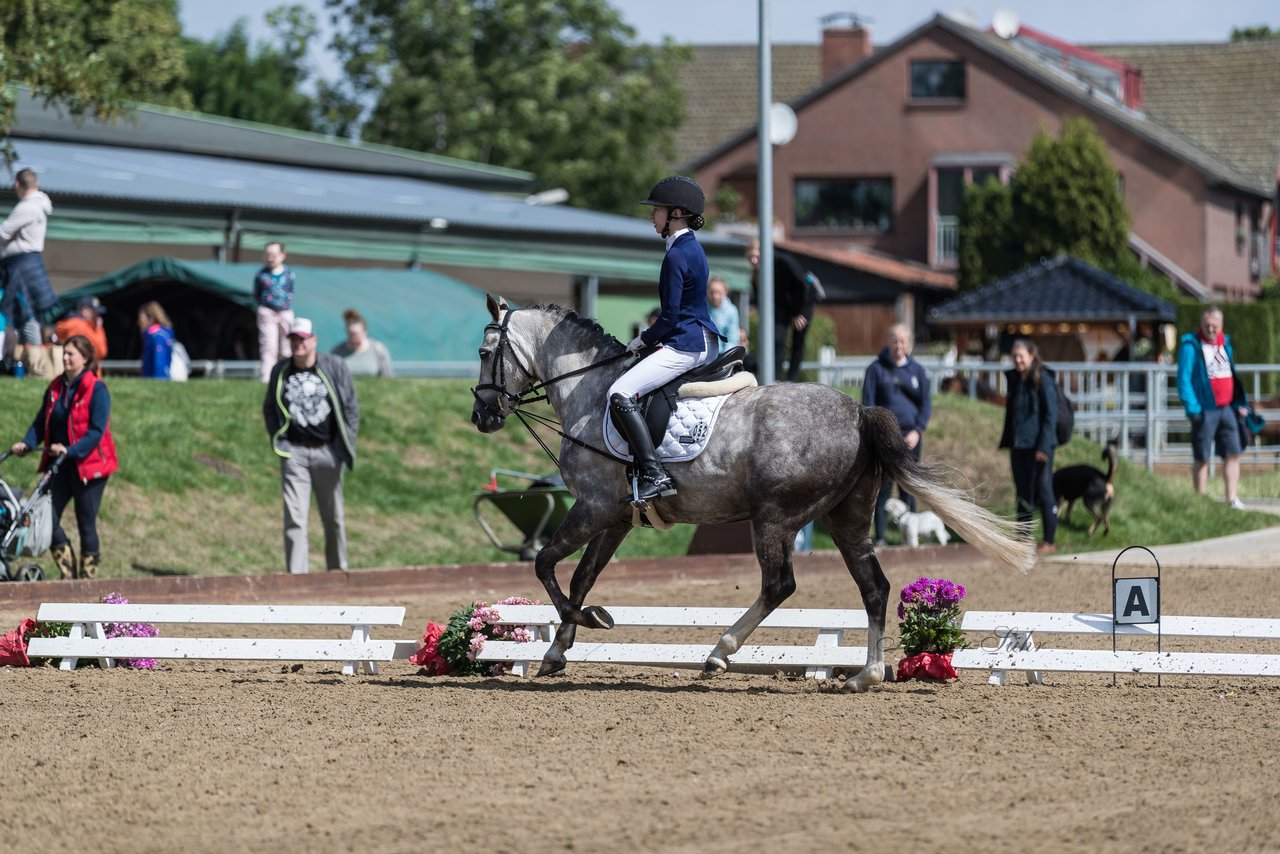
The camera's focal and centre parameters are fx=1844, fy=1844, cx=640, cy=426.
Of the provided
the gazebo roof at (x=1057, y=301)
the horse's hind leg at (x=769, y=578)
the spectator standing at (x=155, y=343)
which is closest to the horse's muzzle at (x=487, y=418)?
the horse's hind leg at (x=769, y=578)

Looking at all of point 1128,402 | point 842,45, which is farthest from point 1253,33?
point 1128,402

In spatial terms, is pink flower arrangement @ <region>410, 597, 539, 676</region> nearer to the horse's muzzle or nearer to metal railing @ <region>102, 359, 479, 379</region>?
the horse's muzzle

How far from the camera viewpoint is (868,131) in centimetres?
5059

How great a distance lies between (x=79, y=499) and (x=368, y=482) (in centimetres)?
488

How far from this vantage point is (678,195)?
31.2 ft

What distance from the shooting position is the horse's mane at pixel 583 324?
997 cm

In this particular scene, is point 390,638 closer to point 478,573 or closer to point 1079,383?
point 478,573

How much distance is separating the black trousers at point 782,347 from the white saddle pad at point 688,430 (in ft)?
22.7

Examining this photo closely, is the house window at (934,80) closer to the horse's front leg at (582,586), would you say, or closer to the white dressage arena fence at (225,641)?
the white dressage arena fence at (225,641)

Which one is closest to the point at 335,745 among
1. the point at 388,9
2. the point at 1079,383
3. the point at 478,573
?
the point at 478,573

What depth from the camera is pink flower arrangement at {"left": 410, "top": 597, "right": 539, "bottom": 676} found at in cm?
1007

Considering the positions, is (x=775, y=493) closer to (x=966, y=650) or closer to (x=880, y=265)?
(x=966, y=650)

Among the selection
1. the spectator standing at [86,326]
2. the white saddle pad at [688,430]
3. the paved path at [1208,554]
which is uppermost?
the spectator standing at [86,326]

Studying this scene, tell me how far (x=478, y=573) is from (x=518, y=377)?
5.07 metres
